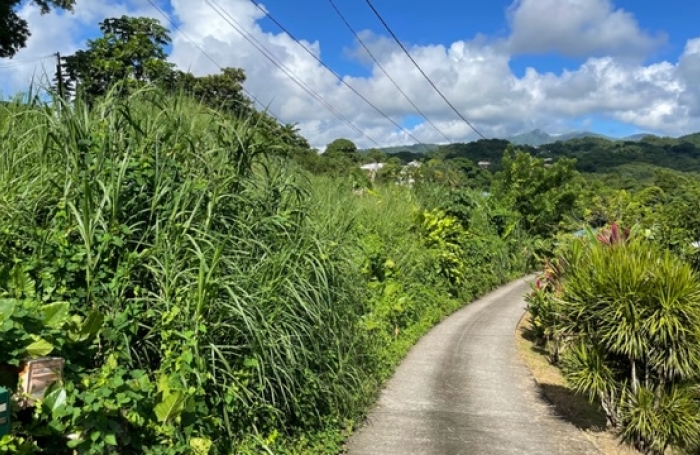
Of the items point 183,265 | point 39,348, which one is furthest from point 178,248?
point 39,348

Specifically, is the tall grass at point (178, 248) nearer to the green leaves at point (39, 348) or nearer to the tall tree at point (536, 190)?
the green leaves at point (39, 348)

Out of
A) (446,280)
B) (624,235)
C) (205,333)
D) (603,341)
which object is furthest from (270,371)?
(446,280)

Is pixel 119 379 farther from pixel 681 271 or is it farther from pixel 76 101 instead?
pixel 681 271

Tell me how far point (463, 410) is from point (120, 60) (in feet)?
34.3

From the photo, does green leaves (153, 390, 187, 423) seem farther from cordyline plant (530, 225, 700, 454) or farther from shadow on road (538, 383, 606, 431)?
shadow on road (538, 383, 606, 431)

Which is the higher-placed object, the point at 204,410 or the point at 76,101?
the point at 76,101

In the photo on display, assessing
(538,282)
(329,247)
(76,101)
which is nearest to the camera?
(76,101)

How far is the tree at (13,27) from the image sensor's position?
19.4 meters

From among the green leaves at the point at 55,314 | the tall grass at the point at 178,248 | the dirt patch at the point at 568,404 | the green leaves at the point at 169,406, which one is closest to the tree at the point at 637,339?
the dirt patch at the point at 568,404

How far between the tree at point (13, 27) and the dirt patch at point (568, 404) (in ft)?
65.1

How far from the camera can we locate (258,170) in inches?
231

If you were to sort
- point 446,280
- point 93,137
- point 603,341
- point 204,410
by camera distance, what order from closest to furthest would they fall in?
1. point 204,410
2. point 93,137
3. point 603,341
4. point 446,280

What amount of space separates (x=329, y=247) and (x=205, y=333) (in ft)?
7.11

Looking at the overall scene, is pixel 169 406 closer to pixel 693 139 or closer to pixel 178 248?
pixel 178 248
